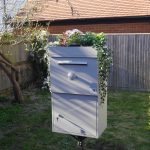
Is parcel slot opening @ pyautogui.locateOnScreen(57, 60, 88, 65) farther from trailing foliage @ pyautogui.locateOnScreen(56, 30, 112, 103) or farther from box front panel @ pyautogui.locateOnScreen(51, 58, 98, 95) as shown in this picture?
trailing foliage @ pyautogui.locateOnScreen(56, 30, 112, 103)

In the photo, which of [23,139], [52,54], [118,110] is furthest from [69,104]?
[118,110]

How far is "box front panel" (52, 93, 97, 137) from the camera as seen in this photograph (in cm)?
532

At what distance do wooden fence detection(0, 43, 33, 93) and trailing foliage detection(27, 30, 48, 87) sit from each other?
0.21m

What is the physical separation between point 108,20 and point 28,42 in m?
5.69

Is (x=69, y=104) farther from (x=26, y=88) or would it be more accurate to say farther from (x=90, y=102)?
(x=26, y=88)

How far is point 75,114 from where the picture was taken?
5.42m

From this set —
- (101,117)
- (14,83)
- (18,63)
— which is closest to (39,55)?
(18,63)

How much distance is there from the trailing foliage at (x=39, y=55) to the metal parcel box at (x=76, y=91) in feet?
19.6

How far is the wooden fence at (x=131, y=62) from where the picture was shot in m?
10.9

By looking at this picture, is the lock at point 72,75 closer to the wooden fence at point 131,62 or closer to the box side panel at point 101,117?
the box side panel at point 101,117

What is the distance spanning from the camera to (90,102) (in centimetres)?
529

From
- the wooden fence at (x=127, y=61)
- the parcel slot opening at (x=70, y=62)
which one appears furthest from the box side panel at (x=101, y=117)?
the wooden fence at (x=127, y=61)

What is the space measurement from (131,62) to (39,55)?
306 cm

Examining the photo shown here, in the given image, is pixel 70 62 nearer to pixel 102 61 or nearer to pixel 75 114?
pixel 102 61
